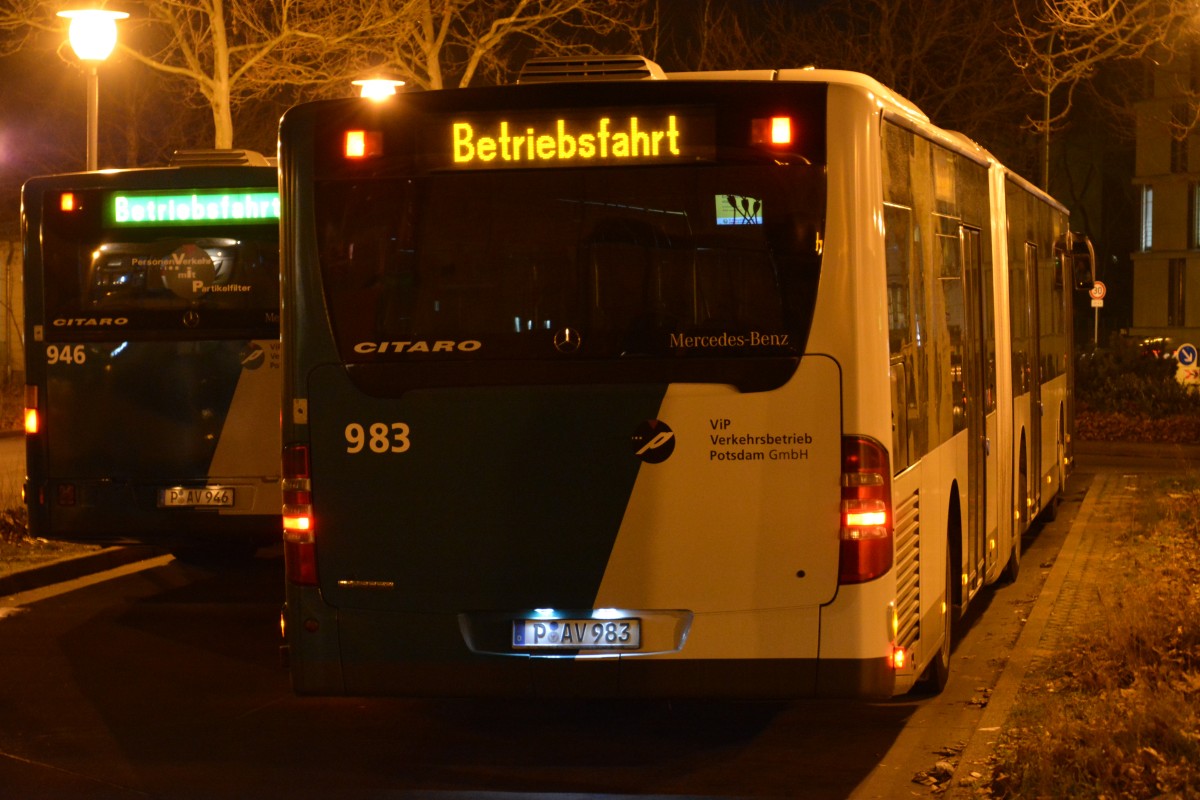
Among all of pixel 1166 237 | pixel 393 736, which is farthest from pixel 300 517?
pixel 1166 237

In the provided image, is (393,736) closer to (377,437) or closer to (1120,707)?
(377,437)

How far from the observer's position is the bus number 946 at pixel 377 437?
765cm

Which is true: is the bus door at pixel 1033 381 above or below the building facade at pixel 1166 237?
below

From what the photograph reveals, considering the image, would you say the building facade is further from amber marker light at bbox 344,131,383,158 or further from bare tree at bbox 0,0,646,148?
amber marker light at bbox 344,131,383,158

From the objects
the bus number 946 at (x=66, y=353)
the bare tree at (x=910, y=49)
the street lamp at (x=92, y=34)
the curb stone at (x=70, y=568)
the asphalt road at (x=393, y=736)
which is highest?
the bare tree at (x=910, y=49)

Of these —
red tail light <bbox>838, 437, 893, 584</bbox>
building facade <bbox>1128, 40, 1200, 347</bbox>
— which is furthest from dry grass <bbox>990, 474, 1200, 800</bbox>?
building facade <bbox>1128, 40, 1200, 347</bbox>

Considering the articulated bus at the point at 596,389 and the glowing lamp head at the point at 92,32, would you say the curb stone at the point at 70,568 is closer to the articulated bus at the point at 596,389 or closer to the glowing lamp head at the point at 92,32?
the glowing lamp head at the point at 92,32

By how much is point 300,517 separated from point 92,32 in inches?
442

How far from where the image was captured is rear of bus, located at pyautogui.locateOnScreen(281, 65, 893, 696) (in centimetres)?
737

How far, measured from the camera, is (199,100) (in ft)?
144

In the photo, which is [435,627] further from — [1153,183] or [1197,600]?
[1153,183]

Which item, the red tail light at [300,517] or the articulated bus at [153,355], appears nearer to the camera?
the red tail light at [300,517]

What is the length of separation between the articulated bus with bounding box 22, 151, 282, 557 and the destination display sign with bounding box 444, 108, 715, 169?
5903mm

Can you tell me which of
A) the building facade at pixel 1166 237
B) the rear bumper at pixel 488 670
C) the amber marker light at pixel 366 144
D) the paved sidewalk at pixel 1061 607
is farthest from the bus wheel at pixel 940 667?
the building facade at pixel 1166 237
